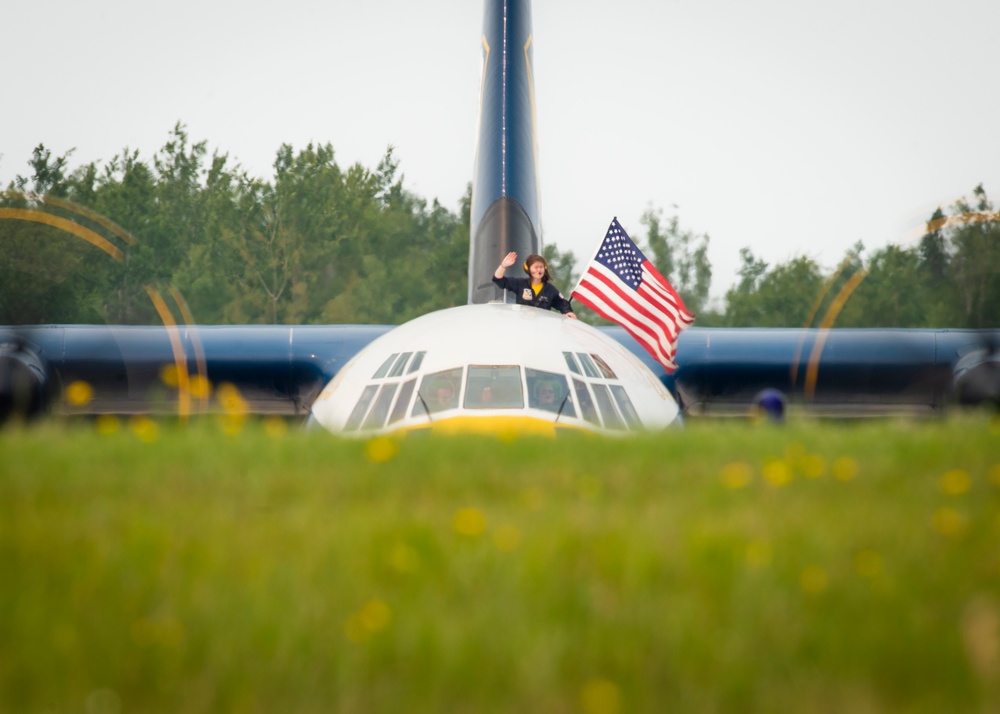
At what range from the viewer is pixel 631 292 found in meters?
15.4

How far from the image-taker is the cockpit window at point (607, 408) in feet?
34.5

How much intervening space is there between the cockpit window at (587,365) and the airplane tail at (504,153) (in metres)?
5.08

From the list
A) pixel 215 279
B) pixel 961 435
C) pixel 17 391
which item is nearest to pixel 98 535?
pixel 961 435

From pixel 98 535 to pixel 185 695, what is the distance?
1.43m

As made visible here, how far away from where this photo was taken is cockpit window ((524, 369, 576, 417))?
1031 centimetres

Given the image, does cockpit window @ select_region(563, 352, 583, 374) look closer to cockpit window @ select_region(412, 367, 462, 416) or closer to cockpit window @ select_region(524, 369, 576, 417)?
cockpit window @ select_region(524, 369, 576, 417)

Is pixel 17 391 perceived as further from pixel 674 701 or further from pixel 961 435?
pixel 674 701

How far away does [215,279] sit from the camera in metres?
51.7

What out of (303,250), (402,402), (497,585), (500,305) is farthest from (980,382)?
(303,250)

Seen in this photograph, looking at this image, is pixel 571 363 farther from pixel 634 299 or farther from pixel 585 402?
pixel 634 299

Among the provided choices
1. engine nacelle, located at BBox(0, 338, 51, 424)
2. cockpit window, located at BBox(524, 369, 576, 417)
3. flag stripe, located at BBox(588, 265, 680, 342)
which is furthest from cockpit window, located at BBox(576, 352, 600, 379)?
engine nacelle, located at BBox(0, 338, 51, 424)

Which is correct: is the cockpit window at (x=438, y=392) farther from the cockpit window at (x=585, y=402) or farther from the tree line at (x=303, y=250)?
the tree line at (x=303, y=250)

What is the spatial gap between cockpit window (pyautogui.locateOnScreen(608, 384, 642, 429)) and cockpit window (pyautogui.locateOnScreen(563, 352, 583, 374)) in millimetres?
407

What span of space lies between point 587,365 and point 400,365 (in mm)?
1845
